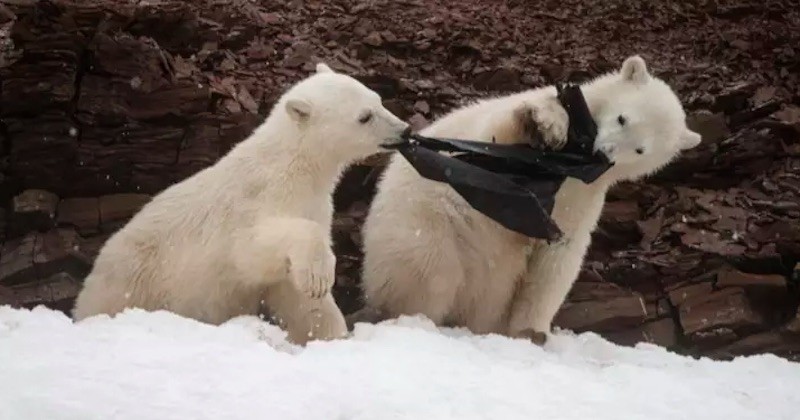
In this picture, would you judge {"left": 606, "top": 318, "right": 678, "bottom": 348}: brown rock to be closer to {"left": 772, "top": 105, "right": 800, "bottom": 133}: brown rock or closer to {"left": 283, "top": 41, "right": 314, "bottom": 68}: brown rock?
{"left": 772, "top": 105, "right": 800, "bottom": 133}: brown rock

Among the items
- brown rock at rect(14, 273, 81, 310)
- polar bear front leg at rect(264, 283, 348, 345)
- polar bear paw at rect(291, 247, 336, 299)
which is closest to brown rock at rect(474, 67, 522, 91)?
brown rock at rect(14, 273, 81, 310)

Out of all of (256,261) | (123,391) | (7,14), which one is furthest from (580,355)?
(7,14)

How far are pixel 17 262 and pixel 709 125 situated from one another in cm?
586

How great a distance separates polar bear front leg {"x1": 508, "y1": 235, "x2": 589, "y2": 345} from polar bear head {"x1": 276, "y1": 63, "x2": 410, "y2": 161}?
1.30m

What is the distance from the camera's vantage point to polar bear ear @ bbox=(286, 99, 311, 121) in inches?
173

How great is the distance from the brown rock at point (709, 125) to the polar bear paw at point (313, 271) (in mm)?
5041

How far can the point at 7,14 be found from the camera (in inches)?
253

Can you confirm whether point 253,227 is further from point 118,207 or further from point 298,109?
point 118,207

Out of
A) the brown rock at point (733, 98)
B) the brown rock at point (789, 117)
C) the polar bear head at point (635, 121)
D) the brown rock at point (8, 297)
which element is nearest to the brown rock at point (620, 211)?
the brown rock at point (733, 98)

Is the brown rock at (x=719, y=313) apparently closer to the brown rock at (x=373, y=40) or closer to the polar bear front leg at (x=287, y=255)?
the brown rock at (x=373, y=40)

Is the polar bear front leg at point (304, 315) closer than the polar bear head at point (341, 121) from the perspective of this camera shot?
Yes

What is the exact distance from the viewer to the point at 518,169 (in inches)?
200

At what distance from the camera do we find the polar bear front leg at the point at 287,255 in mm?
3883

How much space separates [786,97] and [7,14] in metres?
6.92
